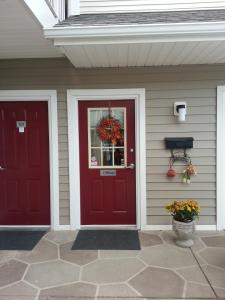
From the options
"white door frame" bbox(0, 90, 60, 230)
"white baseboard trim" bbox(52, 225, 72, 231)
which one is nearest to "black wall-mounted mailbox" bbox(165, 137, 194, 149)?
"white door frame" bbox(0, 90, 60, 230)

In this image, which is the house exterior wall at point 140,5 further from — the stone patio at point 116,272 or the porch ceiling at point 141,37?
the stone patio at point 116,272

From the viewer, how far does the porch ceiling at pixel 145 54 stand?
290 cm

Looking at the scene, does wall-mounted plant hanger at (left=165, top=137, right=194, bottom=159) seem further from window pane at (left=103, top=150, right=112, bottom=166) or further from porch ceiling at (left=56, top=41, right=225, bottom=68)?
porch ceiling at (left=56, top=41, right=225, bottom=68)

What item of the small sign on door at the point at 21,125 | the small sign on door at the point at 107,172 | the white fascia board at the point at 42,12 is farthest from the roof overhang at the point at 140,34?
the small sign on door at the point at 107,172

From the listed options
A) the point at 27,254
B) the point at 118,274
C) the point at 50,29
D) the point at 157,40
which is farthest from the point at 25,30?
the point at 118,274

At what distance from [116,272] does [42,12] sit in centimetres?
267

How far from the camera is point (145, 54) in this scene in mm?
3189

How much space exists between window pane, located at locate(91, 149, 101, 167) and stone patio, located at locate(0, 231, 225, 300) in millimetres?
1111

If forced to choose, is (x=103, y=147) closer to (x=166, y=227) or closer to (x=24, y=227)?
(x=166, y=227)

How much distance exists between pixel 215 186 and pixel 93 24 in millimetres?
Answer: 2641

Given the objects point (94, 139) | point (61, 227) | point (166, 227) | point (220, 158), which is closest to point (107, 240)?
point (61, 227)

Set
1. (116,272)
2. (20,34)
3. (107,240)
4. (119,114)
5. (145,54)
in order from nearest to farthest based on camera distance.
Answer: (116,272) → (20,34) → (145,54) → (107,240) → (119,114)

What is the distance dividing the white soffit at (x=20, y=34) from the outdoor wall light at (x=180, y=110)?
1728 mm

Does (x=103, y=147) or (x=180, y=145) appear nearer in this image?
(x=180, y=145)
